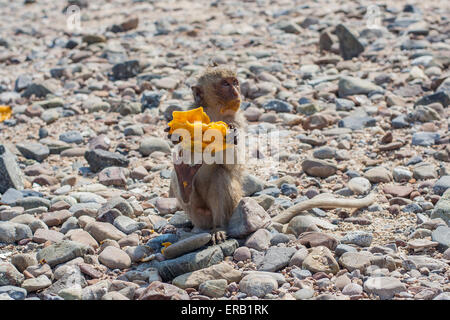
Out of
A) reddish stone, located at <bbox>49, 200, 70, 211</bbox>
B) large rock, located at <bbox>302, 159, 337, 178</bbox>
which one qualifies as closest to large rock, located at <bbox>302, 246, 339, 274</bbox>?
large rock, located at <bbox>302, 159, 337, 178</bbox>

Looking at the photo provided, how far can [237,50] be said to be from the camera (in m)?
12.1

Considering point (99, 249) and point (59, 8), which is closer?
point (99, 249)

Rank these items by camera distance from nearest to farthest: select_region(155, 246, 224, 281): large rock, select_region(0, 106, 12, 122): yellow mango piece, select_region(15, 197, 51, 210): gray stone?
select_region(155, 246, 224, 281): large rock < select_region(15, 197, 51, 210): gray stone < select_region(0, 106, 12, 122): yellow mango piece

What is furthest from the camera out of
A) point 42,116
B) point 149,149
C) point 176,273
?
point 42,116

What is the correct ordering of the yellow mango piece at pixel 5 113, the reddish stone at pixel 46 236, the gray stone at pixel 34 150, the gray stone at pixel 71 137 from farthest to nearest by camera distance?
1. the yellow mango piece at pixel 5 113
2. the gray stone at pixel 71 137
3. the gray stone at pixel 34 150
4. the reddish stone at pixel 46 236

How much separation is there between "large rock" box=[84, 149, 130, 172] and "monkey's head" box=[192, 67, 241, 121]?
1981 mm

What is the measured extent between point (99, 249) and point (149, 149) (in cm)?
282

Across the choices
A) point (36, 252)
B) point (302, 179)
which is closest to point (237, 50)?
point (302, 179)

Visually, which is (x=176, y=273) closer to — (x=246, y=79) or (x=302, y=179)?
(x=302, y=179)

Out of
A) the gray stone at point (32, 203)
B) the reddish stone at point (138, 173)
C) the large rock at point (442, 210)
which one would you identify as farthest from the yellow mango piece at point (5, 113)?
the large rock at point (442, 210)

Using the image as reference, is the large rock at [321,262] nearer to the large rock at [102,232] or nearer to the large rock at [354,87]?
the large rock at [102,232]

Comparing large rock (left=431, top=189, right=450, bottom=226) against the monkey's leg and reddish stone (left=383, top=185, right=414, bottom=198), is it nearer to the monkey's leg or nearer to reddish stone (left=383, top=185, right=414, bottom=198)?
reddish stone (left=383, top=185, right=414, bottom=198)

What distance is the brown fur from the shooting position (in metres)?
5.82

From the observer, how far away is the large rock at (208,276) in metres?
4.82
